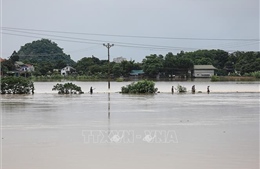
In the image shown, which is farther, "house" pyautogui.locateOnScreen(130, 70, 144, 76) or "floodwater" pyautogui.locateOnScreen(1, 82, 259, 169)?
"house" pyautogui.locateOnScreen(130, 70, 144, 76)

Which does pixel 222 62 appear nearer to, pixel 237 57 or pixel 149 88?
pixel 237 57

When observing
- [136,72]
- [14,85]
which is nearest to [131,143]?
[14,85]

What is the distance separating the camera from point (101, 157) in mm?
12094

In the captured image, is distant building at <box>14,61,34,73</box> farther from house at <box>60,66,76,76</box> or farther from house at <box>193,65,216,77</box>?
house at <box>193,65,216,77</box>

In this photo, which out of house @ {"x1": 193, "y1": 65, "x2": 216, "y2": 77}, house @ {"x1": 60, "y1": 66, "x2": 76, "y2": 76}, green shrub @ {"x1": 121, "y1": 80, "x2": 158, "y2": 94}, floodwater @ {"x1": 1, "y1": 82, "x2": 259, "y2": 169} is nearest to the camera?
floodwater @ {"x1": 1, "y1": 82, "x2": 259, "y2": 169}

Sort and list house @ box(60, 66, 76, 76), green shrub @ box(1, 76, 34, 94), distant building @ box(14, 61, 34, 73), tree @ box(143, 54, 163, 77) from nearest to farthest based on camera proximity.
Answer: green shrub @ box(1, 76, 34, 94) < tree @ box(143, 54, 163, 77) < distant building @ box(14, 61, 34, 73) < house @ box(60, 66, 76, 76)

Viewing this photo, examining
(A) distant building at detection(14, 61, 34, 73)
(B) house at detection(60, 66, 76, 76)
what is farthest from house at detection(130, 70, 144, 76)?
(A) distant building at detection(14, 61, 34, 73)

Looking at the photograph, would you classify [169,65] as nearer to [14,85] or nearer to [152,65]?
[152,65]

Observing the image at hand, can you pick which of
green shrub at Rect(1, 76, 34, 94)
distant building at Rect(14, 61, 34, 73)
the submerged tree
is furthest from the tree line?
the submerged tree

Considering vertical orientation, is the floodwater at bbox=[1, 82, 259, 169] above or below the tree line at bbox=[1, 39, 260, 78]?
below

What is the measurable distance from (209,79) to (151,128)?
96.7 metres

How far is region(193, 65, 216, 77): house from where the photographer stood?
10931cm

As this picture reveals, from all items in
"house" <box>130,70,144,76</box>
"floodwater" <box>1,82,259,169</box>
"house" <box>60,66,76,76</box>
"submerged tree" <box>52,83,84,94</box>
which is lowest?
"floodwater" <box>1,82,259,169</box>

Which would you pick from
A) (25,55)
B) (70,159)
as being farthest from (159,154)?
(25,55)
